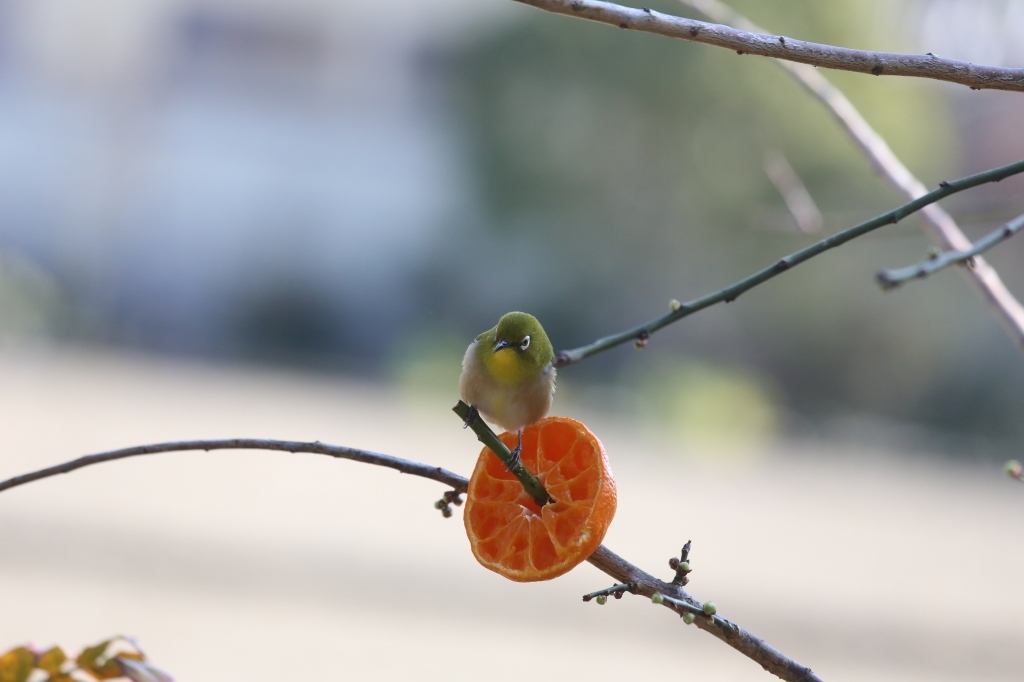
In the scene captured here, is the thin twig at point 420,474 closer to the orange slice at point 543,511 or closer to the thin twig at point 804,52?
the orange slice at point 543,511

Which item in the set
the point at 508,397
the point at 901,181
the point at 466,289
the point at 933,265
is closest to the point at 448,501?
the point at 508,397

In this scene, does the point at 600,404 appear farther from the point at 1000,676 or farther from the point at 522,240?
the point at 1000,676

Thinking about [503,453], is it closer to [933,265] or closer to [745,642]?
[745,642]

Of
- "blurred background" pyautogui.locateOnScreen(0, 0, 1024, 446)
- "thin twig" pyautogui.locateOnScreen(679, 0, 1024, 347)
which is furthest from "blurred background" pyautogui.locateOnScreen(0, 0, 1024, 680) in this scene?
"thin twig" pyautogui.locateOnScreen(679, 0, 1024, 347)

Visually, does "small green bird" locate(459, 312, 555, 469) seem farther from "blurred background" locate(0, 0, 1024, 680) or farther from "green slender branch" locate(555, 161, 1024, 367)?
"blurred background" locate(0, 0, 1024, 680)

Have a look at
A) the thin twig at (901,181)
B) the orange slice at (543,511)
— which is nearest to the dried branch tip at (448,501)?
the orange slice at (543,511)

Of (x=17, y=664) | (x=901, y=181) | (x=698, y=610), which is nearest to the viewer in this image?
(x=17, y=664)
